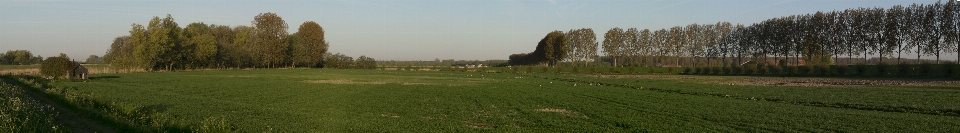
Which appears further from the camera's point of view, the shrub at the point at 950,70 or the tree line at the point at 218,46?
the tree line at the point at 218,46

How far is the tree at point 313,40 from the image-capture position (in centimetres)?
10050

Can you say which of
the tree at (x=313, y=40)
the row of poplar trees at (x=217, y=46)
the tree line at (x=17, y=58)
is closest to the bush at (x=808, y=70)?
the row of poplar trees at (x=217, y=46)

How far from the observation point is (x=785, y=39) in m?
81.6

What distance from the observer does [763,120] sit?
45.6ft

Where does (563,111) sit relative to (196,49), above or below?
below

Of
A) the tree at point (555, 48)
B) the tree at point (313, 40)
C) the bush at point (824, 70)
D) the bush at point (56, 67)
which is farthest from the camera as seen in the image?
the tree at point (555, 48)

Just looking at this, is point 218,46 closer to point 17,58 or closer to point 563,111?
point 17,58

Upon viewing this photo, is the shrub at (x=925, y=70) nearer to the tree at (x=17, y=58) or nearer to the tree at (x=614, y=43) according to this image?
the tree at (x=614, y=43)

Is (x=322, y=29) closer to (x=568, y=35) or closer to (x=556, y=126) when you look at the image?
(x=568, y=35)

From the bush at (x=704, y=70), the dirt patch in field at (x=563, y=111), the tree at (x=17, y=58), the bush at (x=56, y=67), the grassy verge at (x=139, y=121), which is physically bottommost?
the dirt patch in field at (x=563, y=111)

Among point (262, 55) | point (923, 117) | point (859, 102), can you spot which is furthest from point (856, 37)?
point (262, 55)

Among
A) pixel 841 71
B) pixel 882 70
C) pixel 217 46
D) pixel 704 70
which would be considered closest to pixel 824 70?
pixel 841 71

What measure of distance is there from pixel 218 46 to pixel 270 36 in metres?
7.34

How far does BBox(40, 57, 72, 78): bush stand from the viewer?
120ft
